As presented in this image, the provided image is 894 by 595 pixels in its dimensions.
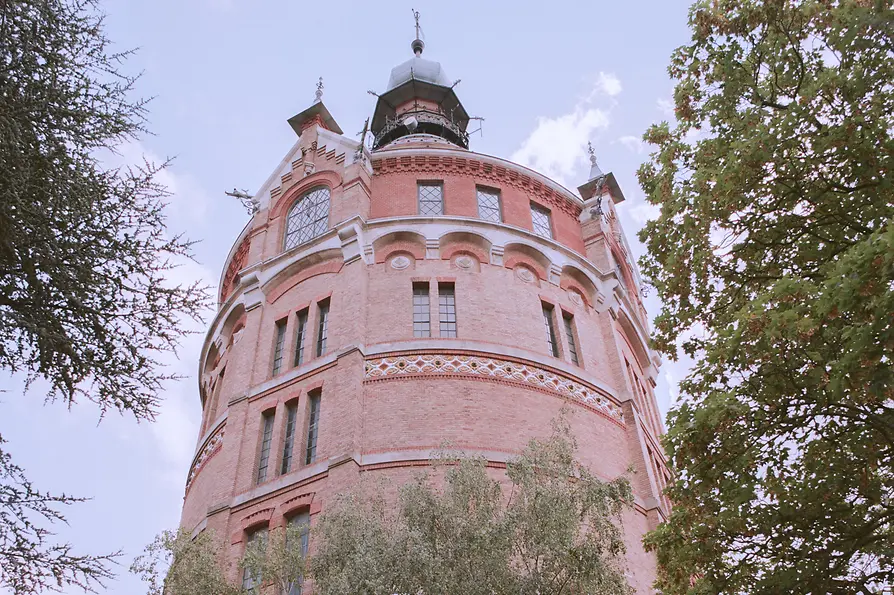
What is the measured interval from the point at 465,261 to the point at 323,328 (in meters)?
4.39

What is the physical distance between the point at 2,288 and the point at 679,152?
9387mm

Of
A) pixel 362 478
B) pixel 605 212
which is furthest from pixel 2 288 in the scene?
pixel 605 212

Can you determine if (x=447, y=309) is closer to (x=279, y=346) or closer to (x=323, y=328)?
(x=323, y=328)

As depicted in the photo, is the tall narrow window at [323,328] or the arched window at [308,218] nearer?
the tall narrow window at [323,328]

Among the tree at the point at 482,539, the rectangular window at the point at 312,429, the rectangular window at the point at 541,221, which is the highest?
the rectangular window at the point at 541,221

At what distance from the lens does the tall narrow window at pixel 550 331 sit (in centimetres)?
2301

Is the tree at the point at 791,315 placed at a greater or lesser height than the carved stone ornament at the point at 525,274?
lesser

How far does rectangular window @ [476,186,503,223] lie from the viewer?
26.0m

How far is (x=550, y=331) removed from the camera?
23625mm

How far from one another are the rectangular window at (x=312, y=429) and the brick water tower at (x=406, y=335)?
5cm

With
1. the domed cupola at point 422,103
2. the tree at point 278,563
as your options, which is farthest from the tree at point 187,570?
the domed cupola at point 422,103

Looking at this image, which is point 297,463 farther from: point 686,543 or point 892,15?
point 892,15

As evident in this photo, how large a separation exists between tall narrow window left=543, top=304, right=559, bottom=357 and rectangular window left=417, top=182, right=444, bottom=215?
4.43 meters

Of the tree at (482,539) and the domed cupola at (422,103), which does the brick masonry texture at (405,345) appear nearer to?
the tree at (482,539)
